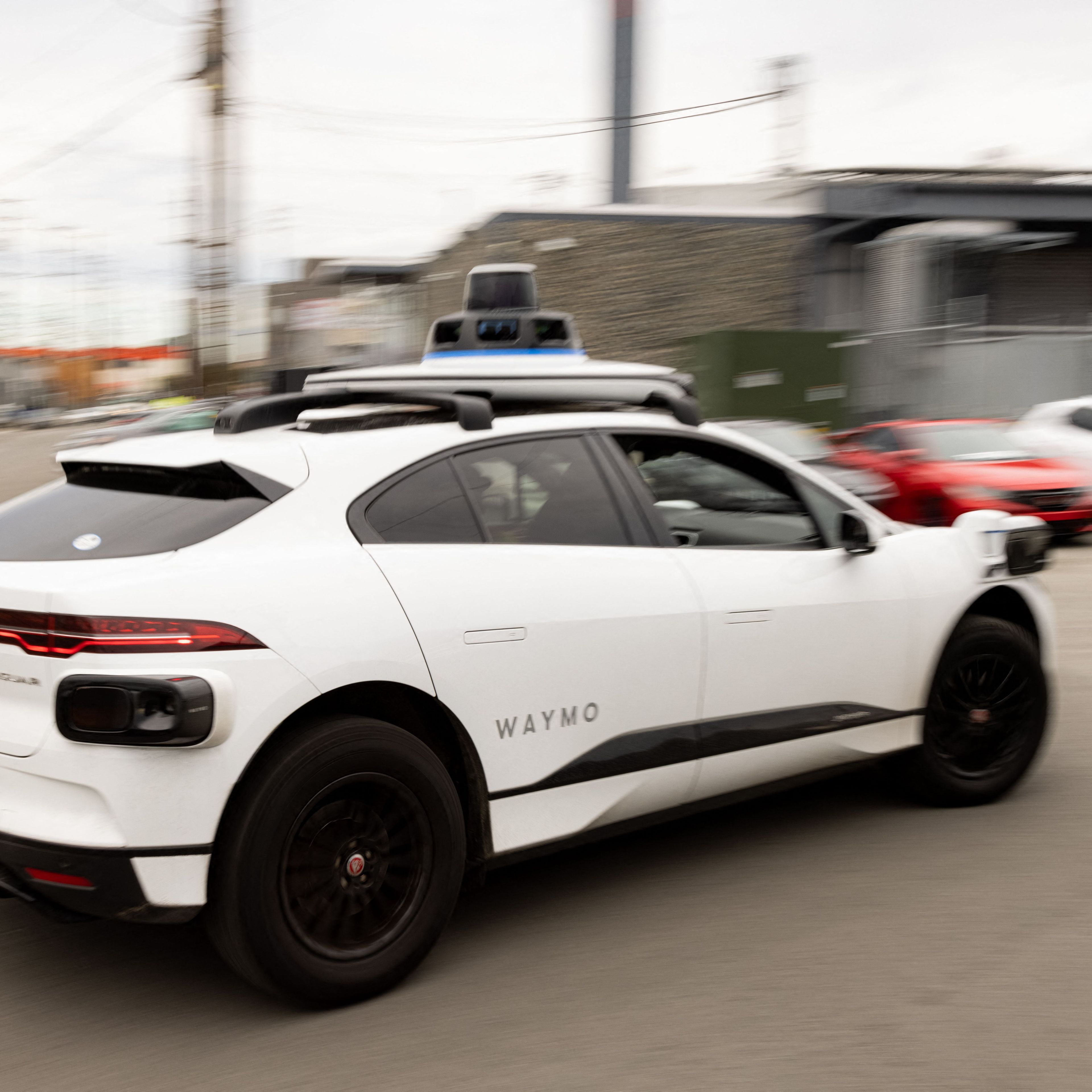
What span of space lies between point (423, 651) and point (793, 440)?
10935 millimetres

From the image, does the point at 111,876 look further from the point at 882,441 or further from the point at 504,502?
the point at 882,441

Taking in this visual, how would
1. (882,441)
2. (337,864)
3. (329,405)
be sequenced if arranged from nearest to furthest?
(337,864), (329,405), (882,441)

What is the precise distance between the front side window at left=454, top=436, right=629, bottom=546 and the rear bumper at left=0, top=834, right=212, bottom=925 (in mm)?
1233

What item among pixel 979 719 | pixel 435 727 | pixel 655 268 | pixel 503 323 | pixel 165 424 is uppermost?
pixel 655 268

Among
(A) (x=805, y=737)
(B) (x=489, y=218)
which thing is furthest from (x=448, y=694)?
(B) (x=489, y=218)

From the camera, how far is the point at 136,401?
302 ft

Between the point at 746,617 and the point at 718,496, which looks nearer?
A: the point at 746,617

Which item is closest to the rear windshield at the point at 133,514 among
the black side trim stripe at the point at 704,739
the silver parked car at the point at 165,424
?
the black side trim stripe at the point at 704,739

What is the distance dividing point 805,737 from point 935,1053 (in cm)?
143

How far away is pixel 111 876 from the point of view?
3.14 m

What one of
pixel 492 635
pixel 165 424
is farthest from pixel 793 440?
pixel 165 424

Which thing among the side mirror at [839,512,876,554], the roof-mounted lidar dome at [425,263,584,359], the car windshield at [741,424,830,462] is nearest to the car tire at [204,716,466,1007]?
the side mirror at [839,512,876,554]

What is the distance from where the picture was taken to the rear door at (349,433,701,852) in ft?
11.9

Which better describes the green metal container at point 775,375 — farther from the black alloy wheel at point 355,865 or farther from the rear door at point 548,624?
the black alloy wheel at point 355,865
